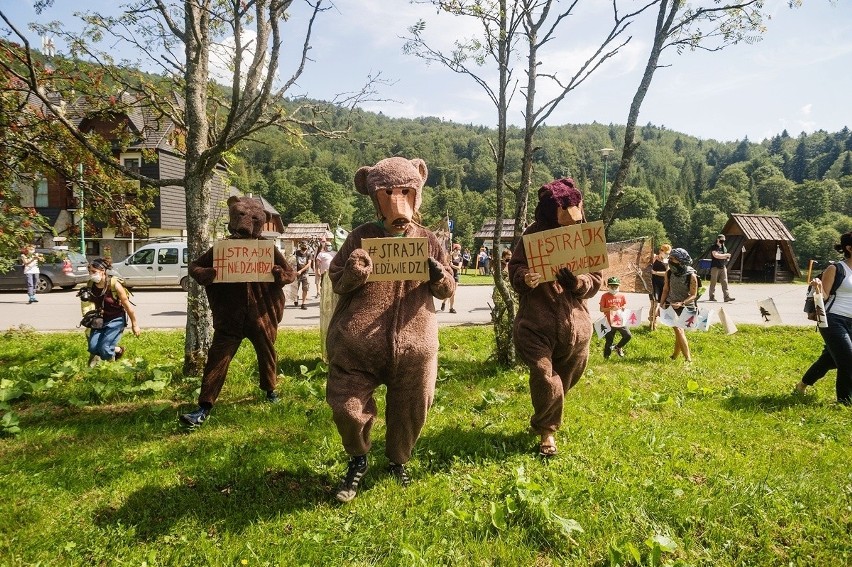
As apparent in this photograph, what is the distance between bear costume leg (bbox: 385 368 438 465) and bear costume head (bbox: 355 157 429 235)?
960mm

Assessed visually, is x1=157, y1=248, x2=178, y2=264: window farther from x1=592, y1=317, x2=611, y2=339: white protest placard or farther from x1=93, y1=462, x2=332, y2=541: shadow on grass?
x1=93, y1=462, x2=332, y2=541: shadow on grass

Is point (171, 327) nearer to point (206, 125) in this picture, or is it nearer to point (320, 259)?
point (320, 259)

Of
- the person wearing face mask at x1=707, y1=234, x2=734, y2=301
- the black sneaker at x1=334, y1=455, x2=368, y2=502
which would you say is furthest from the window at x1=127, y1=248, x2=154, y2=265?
the person wearing face mask at x1=707, y1=234, x2=734, y2=301

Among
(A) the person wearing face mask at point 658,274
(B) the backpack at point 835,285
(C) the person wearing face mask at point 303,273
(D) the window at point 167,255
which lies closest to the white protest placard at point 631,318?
(A) the person wearing face mask at point 658,274

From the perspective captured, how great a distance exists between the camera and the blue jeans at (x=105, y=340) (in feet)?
19.1

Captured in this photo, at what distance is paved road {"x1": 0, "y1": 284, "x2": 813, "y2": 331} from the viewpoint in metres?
10.2

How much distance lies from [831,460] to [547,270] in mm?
2691

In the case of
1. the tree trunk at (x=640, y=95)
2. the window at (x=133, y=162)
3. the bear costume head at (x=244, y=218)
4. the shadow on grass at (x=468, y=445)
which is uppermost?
the window at (x=133, y=162)

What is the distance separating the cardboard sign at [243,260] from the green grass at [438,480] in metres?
1.31

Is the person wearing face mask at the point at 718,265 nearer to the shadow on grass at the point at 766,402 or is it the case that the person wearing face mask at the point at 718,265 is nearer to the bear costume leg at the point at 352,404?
the shadow on grass at the point at 766,402

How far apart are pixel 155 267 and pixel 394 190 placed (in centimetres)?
1730

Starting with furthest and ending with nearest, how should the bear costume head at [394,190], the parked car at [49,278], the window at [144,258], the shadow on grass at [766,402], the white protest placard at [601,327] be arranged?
1. the window at [144,258]
2. the parked car at [49,278]
3. the white protest placard at [601,327]
4. the shadow on grass at [766,402]
5. the bear costume head at [394,190]

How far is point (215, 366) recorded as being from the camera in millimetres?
4277

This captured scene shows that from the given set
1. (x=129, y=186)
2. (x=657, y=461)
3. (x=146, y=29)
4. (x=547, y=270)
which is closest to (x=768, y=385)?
(x=657, y=461)
